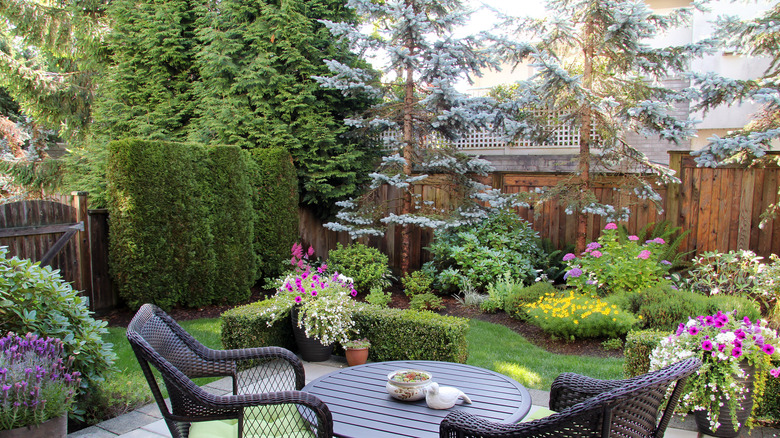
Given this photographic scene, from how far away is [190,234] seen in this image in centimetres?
646

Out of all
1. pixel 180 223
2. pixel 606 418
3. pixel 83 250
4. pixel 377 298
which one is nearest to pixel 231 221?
pixel 180 223

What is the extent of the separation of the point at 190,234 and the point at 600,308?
491cm

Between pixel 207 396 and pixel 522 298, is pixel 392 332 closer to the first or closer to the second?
pixel 522 298

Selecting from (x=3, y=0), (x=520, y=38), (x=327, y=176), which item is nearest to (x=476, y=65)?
(x=520, y=38)

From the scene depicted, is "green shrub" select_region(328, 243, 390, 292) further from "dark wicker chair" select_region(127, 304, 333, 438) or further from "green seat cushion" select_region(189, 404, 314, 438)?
"green seat cushion" select_region(189, 404, 314, 438)

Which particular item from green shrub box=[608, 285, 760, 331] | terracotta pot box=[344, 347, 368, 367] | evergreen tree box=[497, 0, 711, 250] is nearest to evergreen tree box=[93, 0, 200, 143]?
evergreen tree box=[497, 0, 711, 250]

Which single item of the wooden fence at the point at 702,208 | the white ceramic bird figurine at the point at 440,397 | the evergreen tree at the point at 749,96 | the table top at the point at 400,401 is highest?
the evergreen tree at the point at 749,96

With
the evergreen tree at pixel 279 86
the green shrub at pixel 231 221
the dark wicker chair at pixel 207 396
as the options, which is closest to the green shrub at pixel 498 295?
the evergreen tree at pixel 279 86

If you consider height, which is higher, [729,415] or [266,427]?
[266,427]

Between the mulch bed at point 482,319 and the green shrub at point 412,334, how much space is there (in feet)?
4.34

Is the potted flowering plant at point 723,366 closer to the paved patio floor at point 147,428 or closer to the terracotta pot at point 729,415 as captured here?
the terracotta pot at point 729,415

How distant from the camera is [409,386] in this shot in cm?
248

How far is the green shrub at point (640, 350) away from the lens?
11.7 ft

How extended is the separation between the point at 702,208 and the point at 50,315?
292 inches
